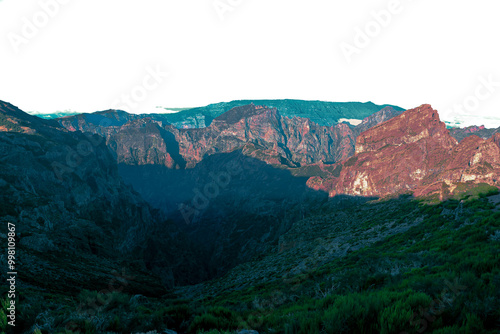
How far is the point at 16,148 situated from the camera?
110 meters

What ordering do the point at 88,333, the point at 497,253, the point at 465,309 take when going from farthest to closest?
the point at 497,253, the point at 88,333, the point at 465,309

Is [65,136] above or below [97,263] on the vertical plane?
above

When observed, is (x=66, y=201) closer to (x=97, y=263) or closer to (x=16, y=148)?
(x=16, y=148)

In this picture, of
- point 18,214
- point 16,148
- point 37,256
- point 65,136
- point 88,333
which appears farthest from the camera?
point 65,136

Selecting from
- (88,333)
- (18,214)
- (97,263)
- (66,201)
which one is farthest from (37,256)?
(66,201)

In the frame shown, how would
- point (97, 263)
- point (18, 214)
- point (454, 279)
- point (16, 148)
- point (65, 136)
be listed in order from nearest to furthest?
point (454, 279) → point (97, 263) → point (18, 214) → point (16, 148) → point (65, 136)

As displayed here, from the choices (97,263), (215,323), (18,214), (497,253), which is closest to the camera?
(215,323)

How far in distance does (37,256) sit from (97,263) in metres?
15.2

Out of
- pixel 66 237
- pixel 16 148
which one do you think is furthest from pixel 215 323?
pixel 16 148

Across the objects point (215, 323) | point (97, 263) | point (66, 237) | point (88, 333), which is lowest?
point (97, 263)

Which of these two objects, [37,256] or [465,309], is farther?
[37,256]

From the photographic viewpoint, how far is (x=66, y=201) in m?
115

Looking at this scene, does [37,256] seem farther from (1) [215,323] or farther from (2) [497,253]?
(2) [497,253]

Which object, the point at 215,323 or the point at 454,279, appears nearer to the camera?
the point at 454,279
